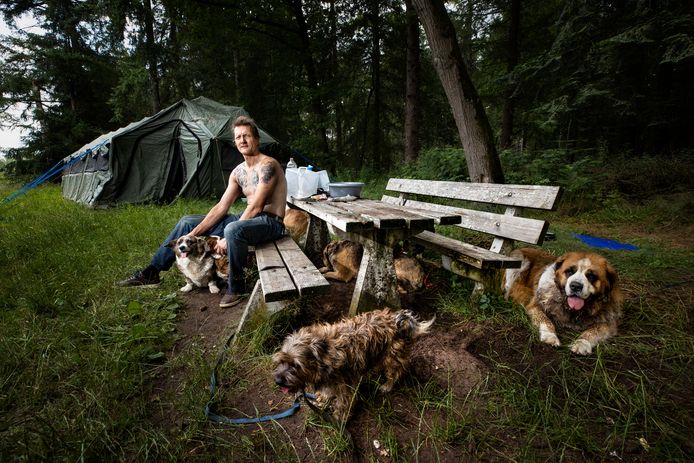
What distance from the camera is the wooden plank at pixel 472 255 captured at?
2279 millimetres

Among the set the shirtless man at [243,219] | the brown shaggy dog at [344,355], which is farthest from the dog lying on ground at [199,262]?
the brown shaggy dog at [344,355]

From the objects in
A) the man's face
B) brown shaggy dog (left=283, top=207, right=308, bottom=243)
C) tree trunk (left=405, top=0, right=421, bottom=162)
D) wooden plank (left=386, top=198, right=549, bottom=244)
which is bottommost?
brown shaggy dog (left=283, top=207, right=308, bottom=243)

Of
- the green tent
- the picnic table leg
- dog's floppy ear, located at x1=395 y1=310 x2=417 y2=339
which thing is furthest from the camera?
the green tent

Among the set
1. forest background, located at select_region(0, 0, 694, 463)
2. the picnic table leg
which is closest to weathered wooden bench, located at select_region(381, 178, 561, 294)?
forest background, located at select_region(0, 0, 694, 463)

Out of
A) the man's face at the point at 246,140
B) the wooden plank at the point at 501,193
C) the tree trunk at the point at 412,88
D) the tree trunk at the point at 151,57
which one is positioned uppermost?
the tree trunk at the point at 151,57

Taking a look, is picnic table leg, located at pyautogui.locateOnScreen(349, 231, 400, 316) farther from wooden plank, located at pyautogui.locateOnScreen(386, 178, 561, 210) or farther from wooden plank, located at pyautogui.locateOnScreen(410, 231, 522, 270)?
wooden plank, located at pyautogui.locateOnScreen(386, 178, 561, 210)

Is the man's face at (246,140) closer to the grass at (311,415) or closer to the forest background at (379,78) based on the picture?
the grass at (311,415)

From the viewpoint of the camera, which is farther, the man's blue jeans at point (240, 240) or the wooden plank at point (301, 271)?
the man's blue jeans at point (240, 240)

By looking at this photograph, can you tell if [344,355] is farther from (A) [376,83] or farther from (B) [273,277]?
(A) [376,83]

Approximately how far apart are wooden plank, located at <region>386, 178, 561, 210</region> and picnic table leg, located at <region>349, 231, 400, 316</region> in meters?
1.17

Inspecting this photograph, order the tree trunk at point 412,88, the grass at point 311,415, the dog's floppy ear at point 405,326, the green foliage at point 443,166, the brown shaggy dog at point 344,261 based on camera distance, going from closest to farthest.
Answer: the grass at point 311,415 < the dog's floppy ear at point 405,326 < the brown shaggy dog at point 344,261 < the green foliage at point 443,166 < the tree trunk at point 412,88

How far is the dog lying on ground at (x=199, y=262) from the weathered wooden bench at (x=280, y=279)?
78cm

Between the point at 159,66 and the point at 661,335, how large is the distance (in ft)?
57.1

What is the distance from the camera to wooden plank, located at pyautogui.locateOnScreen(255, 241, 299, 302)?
184 cm
